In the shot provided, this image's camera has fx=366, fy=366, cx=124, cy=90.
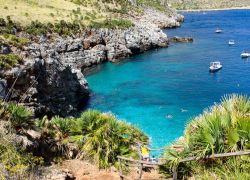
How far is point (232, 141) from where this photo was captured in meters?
13.0

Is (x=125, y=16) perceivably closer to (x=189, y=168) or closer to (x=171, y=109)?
(x=171, y=109)

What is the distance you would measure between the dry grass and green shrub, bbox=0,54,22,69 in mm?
30495

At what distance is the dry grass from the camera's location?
69.6m

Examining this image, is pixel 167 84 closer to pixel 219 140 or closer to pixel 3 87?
pixel 3 87

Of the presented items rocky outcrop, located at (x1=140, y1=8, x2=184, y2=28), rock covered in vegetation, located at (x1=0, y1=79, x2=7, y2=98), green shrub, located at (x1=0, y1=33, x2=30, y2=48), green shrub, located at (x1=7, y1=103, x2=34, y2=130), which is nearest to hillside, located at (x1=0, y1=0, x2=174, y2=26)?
rocky outcrop, located at (x1=140, y1=8, x2=184, y2=28)

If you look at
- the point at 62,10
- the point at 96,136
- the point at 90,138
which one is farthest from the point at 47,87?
the point at 62,10

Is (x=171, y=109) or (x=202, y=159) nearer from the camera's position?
(x=202, y=159)

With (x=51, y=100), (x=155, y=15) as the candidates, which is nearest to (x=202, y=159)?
(x=51, y=100)

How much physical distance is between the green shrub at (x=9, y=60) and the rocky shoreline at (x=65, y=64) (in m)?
0.57

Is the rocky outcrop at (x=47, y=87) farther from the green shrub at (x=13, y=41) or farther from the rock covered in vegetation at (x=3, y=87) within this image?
the green shrub at (x=13, y=41)

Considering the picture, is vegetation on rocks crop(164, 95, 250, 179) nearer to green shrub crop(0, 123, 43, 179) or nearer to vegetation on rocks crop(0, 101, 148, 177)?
green shrub crop(0, 123, 43, 179)

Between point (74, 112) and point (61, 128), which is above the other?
point (61, 128)

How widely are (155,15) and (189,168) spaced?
125 meters

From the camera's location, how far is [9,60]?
36.1m
